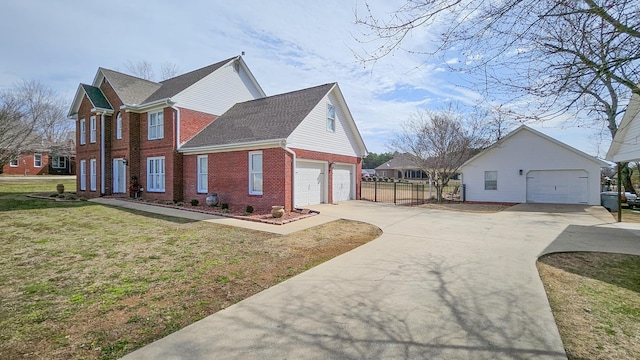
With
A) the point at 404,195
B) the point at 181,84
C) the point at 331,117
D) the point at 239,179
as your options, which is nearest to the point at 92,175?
the point at 181,84

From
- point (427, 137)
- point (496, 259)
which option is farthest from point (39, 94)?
point (496, 259)

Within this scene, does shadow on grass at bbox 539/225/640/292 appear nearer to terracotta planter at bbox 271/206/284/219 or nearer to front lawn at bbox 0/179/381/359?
front lawn at bbox 0/179/381/359

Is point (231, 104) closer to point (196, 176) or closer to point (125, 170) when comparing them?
point (196, 176)

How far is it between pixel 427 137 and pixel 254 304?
20590mm

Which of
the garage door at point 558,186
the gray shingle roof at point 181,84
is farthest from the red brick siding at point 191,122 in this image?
the garage door at point 558,186

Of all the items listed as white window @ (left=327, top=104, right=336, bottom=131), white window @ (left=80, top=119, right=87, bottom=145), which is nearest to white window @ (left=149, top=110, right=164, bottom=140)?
white window @ (left=80, top=119, right=87, bottom=145)

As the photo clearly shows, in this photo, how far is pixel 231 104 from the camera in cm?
2036

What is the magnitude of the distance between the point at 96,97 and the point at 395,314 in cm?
2415

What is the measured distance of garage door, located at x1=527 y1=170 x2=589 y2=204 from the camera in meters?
19.9

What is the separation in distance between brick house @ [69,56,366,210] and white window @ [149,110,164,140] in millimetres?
59

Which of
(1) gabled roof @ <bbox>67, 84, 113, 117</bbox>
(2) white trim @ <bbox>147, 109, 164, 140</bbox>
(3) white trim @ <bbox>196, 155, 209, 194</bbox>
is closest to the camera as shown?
(3) white trim @ <bbox>196, 155, 209, 194</bbox>

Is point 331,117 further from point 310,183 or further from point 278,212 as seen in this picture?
point 278,212

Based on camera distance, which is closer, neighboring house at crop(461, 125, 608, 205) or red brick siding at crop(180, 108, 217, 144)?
red brick siding at crop(180, 108, 217, 144)

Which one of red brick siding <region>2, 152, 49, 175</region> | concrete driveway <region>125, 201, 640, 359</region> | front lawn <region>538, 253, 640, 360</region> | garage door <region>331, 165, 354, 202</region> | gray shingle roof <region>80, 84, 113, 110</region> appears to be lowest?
front lawn <region>538, 253, 640, 360</region>
